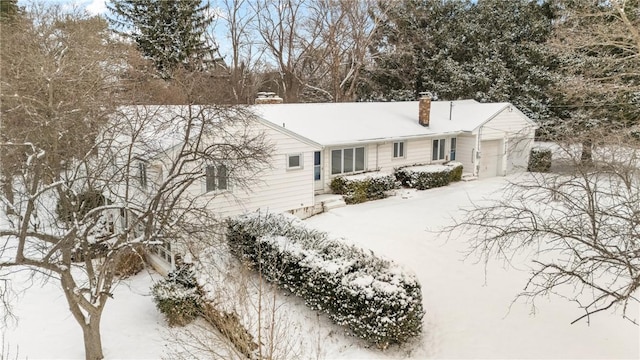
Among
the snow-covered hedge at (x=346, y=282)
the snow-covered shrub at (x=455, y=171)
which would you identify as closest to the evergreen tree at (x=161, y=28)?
the snow-covered shrub at (x=455, y=171)

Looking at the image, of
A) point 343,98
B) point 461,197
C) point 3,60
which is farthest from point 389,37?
point 3,60

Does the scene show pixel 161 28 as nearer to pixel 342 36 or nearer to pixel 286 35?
pixel 286 35

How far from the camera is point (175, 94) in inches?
819

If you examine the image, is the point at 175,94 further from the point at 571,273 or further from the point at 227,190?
the point at 571,273

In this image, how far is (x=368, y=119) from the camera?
2125 cm

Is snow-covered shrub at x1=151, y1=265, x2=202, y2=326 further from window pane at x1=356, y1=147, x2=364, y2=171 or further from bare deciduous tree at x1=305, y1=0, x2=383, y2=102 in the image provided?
bare deciduous tree at x1=305, y1=0, x2=383, y2=102

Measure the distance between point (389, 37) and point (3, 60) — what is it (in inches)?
1066

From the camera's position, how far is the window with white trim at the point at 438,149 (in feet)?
72.9

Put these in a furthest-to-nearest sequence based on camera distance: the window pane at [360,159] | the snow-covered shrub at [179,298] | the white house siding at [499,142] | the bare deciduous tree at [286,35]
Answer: the bare deciduous tree at [286,35]
the white house siding at [499,142]
the window pane at [360,159]
the snow-covered shrub at [179,298]

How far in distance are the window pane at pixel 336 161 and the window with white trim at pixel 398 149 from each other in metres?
3.45

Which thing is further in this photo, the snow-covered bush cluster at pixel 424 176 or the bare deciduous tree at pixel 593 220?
the snow-covered bush cluster at pixel 424 176

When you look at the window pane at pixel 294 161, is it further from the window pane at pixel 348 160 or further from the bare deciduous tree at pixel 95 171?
the window pane at pixel 348 160

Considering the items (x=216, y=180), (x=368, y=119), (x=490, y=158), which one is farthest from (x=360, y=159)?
(x=490, y=158)

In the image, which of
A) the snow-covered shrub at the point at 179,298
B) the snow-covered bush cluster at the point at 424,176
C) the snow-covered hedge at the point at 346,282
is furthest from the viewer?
the snow-covered bush cluster at the point at 424,176
